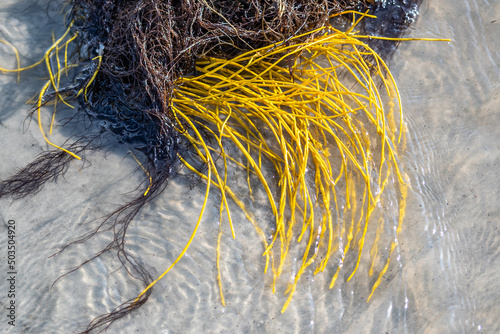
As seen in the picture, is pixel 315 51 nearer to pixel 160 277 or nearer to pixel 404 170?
pixel 404 170

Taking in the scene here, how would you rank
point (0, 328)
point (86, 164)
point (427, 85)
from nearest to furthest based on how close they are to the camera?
1. point (0, 328)
2. point (86, 164)
3. point (427, 85)

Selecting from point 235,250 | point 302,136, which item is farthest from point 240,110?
point 235,250

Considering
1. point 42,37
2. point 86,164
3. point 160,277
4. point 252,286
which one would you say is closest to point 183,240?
point 160,277

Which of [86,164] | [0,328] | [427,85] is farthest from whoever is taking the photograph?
[427,85]

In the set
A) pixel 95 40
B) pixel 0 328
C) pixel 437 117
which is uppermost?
pixel 95 40

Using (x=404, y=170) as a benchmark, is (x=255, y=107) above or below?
above
